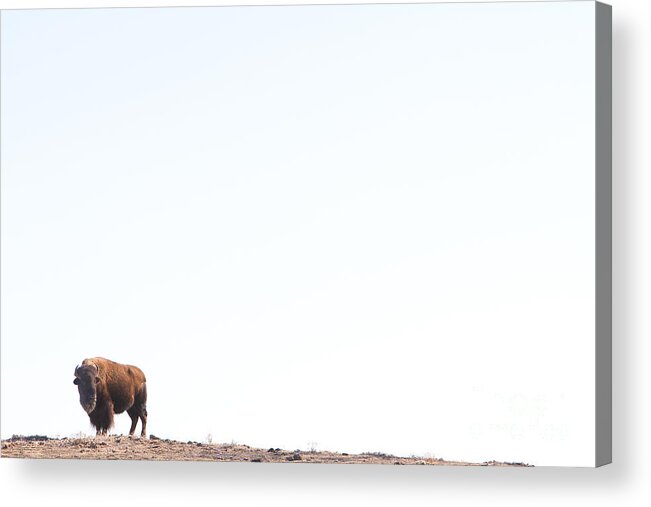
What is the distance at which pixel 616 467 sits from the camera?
1423 cm

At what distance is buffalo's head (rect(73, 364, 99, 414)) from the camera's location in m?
14.8

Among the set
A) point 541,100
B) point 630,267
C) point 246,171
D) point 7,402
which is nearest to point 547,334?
point 630,267

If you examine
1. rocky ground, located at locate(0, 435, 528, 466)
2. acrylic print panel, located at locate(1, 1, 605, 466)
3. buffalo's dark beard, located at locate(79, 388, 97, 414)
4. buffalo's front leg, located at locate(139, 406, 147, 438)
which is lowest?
rocky ground, located at locate(0, 435, 528, 466)

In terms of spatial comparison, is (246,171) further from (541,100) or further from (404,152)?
(541,100)

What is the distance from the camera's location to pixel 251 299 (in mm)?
14680

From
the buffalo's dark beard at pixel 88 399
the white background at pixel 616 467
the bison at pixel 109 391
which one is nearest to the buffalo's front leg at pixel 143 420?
the bison at pixel 109 391

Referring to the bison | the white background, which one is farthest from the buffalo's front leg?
the white background

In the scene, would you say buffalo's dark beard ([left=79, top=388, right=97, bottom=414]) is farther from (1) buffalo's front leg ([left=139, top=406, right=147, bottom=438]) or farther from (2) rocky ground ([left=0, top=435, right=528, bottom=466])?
(1) buffalo's front leg ([left=139, top=406, right=147, bottom=438])

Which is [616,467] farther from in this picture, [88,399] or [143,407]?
[88,399]

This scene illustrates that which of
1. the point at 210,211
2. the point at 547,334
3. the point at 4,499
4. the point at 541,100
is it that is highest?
the point at 541,100

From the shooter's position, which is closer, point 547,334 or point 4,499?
point 547,334

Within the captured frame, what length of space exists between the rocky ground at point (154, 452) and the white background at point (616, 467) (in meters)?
0.32

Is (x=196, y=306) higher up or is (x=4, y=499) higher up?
(x=196, y=306)

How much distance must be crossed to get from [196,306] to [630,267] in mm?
3648
